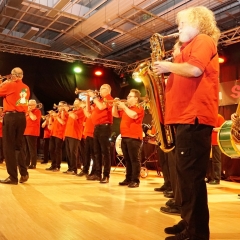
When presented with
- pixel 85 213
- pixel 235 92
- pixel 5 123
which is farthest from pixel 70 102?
pixel 85 213

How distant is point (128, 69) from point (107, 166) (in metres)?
6.01

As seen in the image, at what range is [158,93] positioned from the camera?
2795 millimetres

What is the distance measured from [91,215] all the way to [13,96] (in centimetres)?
232

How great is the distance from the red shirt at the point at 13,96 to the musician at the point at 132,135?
150 centimetres

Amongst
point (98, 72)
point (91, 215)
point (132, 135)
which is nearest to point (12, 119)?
point (132, 135)

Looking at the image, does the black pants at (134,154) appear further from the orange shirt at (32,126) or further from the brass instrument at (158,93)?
the orange shirt at (32,126)

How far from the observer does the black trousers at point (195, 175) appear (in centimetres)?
201

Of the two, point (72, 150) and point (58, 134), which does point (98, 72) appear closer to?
point (58, 134)

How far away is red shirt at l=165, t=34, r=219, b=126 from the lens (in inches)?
79.0

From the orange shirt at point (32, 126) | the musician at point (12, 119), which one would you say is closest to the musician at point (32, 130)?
the orange shirt at point (32, 126)

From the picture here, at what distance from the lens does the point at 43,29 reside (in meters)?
9.72

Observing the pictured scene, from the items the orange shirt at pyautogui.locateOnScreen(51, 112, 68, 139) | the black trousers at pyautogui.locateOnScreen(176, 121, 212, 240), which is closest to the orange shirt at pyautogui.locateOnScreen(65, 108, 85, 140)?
the orange shirt at pyautogui.locateOnScreen(51, 112, 68, 139)

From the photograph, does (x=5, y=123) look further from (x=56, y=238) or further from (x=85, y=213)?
(x=56, y=238)

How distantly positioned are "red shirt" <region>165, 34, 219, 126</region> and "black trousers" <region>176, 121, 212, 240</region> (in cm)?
7
